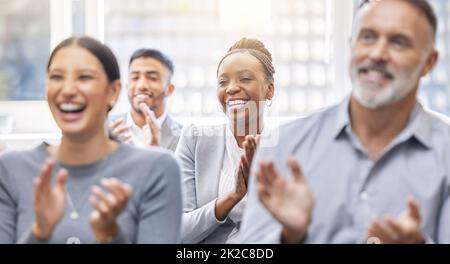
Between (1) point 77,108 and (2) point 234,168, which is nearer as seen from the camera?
(1) point 77,108

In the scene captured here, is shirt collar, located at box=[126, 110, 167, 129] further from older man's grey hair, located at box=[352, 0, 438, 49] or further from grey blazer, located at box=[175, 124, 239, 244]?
older man's grey hair, located at box=[352, 0, 438, 49]

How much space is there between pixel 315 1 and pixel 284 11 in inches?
3.3

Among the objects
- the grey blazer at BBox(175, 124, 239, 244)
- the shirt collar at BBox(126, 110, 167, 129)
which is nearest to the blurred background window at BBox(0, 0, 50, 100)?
the shirt collar at BBox(126, 110, 167, 129)

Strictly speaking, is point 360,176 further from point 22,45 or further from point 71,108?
point 22,45

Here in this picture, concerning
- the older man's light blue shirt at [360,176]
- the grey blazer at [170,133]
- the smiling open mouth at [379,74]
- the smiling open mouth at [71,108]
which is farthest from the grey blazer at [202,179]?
the smiling open mouth at [379,74]

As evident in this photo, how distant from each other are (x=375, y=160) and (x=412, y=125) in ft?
0.40

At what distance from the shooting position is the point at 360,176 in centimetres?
172

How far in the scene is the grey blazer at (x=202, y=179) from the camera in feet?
6.11

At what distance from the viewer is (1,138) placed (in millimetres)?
1847

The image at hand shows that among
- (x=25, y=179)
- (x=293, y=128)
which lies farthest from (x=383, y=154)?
(x=25, y=179)

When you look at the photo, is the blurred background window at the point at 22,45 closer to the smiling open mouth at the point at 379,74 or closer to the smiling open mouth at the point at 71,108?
the smiling open mouth at the point at 71,108

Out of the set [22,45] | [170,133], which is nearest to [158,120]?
[170,133]

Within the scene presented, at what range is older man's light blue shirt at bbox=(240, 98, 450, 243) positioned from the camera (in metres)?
1.69
